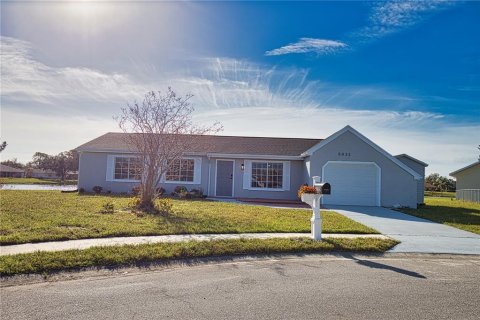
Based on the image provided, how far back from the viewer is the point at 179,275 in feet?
19.7

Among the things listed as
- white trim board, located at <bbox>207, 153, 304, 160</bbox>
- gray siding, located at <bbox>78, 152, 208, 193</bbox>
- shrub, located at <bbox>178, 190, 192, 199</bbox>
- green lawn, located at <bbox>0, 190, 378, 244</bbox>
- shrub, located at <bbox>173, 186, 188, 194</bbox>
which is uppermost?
white trim board, located at <bbox>207, 153, 304, 160</bbox>

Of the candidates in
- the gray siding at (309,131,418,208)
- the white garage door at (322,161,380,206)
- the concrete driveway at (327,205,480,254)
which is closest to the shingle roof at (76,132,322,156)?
the gray siding at (309,131,418,208)

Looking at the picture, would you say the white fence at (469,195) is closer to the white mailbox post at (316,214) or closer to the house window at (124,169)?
the white mailbox post at (316,214)

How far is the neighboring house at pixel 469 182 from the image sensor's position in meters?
30.1

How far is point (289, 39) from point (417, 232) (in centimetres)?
732

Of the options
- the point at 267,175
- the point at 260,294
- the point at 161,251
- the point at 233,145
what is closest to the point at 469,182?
the point at 267,175

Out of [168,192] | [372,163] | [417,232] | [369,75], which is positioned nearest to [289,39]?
[369,75]

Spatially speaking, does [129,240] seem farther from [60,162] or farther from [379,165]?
[60,162]

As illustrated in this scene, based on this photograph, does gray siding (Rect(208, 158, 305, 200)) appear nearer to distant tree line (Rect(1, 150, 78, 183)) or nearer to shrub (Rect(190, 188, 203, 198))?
shrub (Rect(190, 188, 203, 198))

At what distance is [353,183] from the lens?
767 inches

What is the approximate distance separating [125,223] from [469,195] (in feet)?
99.3

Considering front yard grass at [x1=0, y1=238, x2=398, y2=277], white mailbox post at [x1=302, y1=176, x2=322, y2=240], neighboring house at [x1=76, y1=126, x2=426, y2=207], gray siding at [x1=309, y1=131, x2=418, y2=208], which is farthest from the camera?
neighboring house at [x1=76, y1=126, x2=426, y2=207]

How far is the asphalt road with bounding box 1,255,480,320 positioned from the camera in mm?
4379

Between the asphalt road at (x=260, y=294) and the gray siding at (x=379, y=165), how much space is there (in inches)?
492
